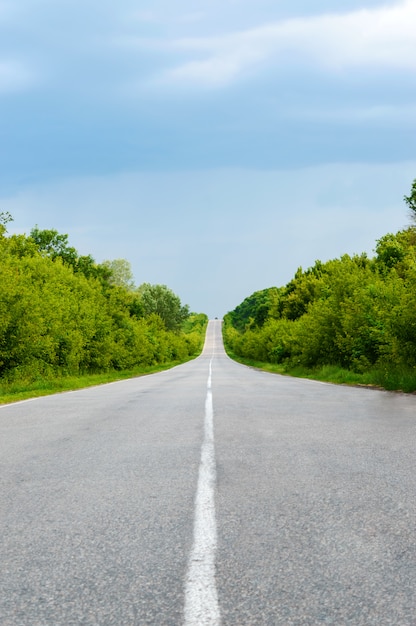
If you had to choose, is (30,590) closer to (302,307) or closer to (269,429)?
(269,429)

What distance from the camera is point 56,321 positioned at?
2978 centimetres

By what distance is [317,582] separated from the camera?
3.33 meters

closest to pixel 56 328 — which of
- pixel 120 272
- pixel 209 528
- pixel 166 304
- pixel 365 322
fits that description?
pixel 365 322

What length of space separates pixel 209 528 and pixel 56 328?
25.6 meters

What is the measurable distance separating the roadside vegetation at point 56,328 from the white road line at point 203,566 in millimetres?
12452

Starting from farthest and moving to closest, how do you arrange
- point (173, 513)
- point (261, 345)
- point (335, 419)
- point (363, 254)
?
point (261, 345), point (363, 254), point (335, 419), point (173, 513)

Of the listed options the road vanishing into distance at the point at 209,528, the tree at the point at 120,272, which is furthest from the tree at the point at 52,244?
the road vanishing into distance at the point at 209,528

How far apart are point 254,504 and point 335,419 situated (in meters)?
6.29

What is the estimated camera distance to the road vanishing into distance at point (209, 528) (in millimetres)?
3051

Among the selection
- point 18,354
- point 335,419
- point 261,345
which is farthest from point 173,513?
point 261,345

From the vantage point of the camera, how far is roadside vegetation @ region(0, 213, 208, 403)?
23.6 m

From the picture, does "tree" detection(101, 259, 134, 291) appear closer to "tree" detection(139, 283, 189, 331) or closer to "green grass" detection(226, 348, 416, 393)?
"tree" detection(139, 283, 189, 331)

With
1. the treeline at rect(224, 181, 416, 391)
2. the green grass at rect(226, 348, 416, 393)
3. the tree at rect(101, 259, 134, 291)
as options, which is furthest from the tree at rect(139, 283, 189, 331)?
the green grass at rect(226, 348, 416, 393)

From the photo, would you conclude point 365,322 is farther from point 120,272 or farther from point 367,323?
point 120,272
